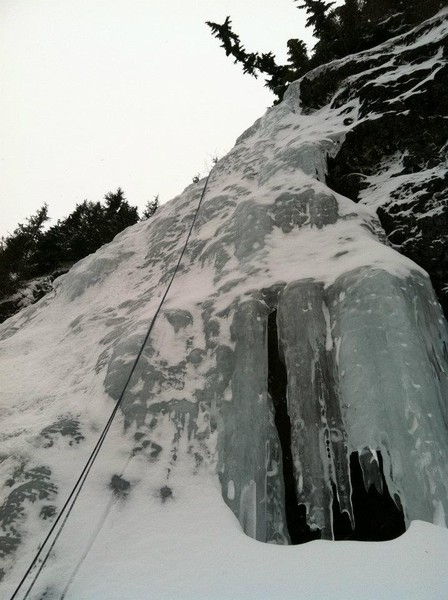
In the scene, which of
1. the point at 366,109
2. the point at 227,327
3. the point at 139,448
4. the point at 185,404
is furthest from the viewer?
the point at 366,109

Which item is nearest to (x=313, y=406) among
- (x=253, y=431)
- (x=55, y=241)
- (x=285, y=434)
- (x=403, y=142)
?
(x=285, y=434)

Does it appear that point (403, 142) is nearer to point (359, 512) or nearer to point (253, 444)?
point (253, 444)

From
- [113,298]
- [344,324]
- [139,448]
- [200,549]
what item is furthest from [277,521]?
[113,298]

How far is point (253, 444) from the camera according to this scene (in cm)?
390

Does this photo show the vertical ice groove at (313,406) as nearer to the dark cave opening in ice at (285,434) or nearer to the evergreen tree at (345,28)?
the dark cave opening in ice at (285,434)

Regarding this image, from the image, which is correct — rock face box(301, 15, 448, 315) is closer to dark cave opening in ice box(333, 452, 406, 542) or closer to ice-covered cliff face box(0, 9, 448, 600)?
ice-covered cliff face box(0, 9, 448, 600)

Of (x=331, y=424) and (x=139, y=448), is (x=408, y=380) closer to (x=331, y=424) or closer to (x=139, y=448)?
(x=331, y=424)

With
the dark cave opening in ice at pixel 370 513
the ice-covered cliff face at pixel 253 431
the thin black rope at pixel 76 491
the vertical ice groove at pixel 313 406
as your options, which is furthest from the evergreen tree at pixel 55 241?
the dark cave opening in ice at pixel 370 513

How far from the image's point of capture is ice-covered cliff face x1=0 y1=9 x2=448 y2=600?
114 inches

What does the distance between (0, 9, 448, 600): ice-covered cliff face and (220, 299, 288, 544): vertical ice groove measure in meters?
0.02

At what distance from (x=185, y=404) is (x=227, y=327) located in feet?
3.73

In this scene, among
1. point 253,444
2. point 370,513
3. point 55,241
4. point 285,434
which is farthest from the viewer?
point 55,241

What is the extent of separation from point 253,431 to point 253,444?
14 centimetres

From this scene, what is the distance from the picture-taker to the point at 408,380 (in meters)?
3.54
